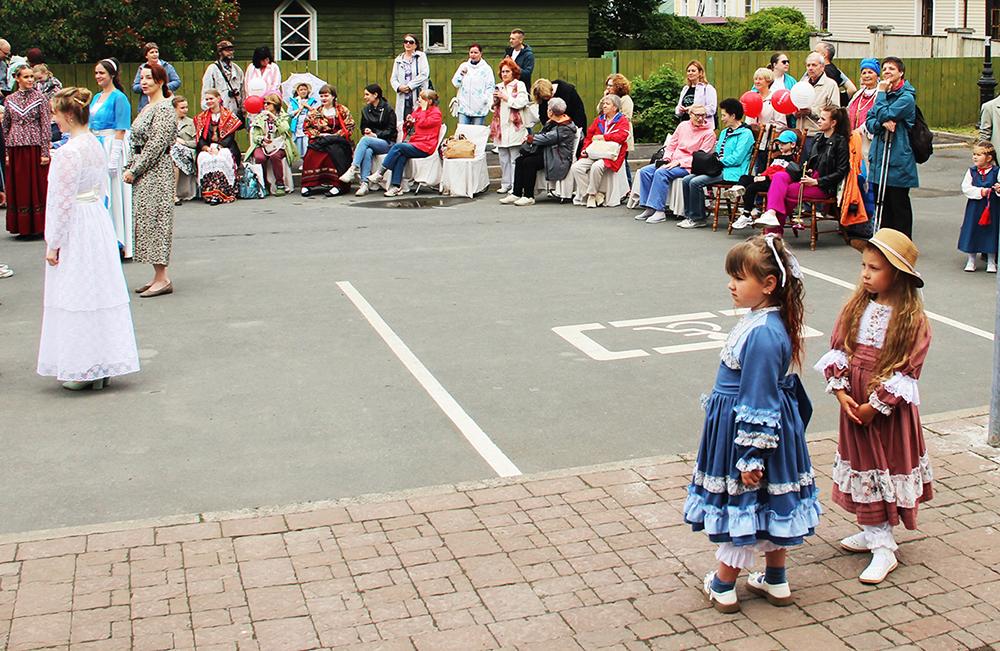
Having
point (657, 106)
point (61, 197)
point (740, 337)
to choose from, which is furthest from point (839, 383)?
point (657, 106)

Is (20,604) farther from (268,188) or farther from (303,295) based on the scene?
(268,188)

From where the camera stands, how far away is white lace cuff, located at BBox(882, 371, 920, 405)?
14.1ft

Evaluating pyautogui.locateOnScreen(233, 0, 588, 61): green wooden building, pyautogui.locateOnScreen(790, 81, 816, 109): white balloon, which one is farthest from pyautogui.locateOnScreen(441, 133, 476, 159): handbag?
pyautogui.locateOnScreen(233, 0, 588, 61): green wooden building

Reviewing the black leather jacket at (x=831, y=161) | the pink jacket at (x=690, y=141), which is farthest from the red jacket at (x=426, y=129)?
the black leather jacket at (x=831, y=161)

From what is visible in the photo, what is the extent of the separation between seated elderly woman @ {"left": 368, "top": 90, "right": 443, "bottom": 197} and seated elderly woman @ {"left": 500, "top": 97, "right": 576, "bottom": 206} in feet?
5.54

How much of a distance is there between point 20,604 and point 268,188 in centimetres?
1329

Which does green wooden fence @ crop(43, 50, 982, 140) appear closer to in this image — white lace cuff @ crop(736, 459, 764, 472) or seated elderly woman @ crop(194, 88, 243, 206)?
seated elderly woman @ crop(194, 88, 243, 206)

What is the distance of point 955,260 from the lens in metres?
11.3

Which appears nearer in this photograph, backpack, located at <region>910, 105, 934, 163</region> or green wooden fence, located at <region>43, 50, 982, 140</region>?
backpack, located at <region>910, 105, 934, 163</region>

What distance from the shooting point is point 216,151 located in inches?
633

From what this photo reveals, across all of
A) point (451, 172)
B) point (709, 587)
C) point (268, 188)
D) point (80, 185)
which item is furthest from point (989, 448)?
point (268, 188)

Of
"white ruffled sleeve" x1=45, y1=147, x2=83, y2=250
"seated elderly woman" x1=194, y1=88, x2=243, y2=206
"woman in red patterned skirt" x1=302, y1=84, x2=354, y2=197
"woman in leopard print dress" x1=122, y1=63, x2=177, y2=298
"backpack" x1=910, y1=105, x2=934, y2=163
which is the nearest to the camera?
"white ruffled sleeve" x1=45, y1=147, x2=83, y2=250

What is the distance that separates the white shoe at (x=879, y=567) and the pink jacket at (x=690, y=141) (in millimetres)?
9717

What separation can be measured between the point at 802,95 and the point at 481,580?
9.56 metres
